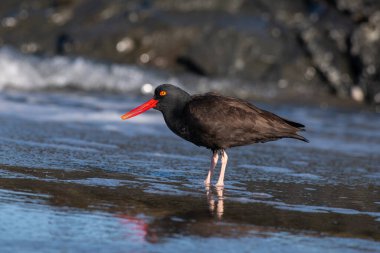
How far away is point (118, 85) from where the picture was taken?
13469 mm

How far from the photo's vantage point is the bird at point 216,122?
6.35 meters

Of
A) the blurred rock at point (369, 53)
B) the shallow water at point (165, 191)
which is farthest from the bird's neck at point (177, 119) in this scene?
the blurred rock at point (369, 53)

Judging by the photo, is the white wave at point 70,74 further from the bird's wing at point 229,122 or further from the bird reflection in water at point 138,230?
the bird reflection in water at point 138,230

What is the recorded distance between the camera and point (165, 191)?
5590 millimetres

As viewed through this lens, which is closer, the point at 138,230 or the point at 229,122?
the point at 138,230

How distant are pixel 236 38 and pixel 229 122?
25.0 ft

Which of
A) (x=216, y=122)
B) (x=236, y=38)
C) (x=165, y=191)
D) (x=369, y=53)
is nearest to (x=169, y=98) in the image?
(x=216, y=122)

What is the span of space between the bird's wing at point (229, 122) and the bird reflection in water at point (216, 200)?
57 cm

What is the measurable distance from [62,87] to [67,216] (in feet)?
29.2

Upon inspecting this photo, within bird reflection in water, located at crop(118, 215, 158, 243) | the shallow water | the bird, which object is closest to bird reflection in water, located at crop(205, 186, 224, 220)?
the shallow water

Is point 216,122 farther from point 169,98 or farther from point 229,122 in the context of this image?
point 169,98

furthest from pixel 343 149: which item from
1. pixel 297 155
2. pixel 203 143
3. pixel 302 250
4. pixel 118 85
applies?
pixel 118 85

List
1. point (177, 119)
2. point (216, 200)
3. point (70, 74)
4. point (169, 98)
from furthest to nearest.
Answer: point (70, 74)
point (169, 98)
point (177, 119)
point (216, 200)

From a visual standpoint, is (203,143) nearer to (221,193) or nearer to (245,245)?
(221,193)
